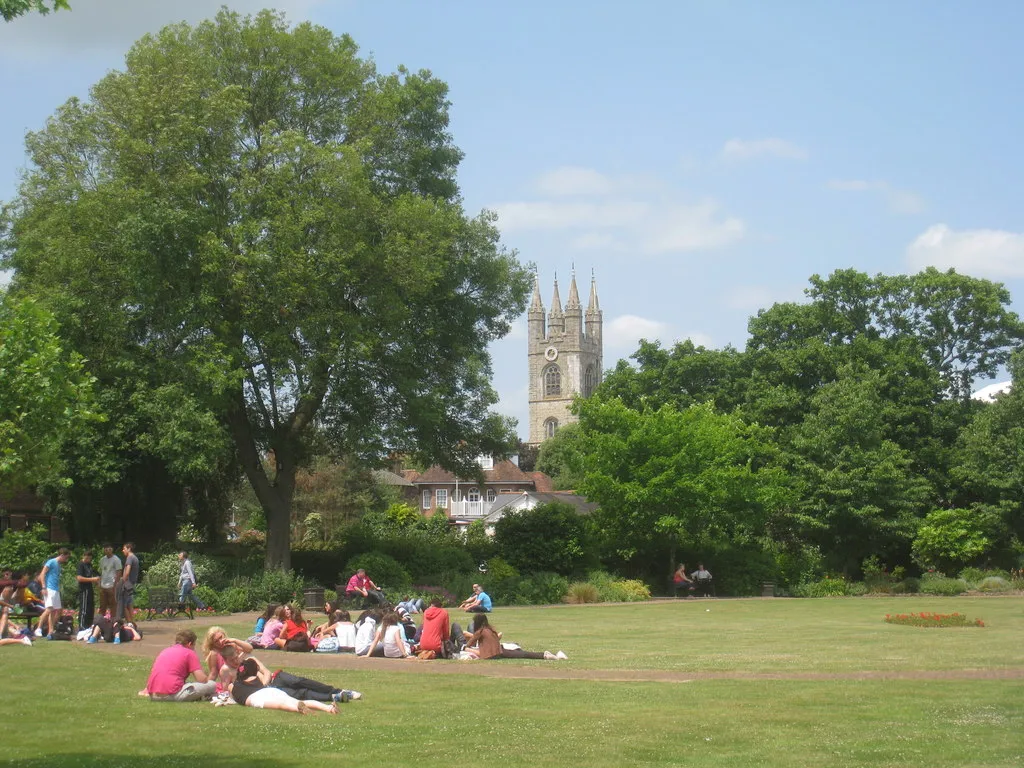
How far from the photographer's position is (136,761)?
10.0 metres

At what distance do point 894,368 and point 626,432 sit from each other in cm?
1571

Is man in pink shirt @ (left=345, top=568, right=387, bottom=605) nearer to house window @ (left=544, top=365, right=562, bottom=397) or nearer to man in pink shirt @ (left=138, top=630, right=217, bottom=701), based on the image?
man in pink shirt @ (left=138, top=630, right=217, bottom=701)

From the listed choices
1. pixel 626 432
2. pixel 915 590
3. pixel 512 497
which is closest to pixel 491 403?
pixel 626 432

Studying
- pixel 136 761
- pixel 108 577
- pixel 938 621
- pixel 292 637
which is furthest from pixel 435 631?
pixel 938 621

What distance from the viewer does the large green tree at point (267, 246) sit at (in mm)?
33969

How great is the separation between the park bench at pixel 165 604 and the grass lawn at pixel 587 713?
773 centimetres

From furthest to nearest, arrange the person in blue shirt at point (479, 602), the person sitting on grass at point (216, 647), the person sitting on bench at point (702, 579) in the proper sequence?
the person sitting on bench at point (702, 579) < the person in blue shirt at point (479, 602) < the person sitting on grass at point (216, 647)

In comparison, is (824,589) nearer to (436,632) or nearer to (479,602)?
(479,602)

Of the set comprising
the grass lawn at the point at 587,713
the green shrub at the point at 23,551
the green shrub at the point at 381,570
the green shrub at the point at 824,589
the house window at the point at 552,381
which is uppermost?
the house window at the point at 552,381

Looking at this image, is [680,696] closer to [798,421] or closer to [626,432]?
[626,432]

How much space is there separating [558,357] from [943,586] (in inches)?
4955

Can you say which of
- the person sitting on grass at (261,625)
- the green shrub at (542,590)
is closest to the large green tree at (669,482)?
the green shrub at (542,590)

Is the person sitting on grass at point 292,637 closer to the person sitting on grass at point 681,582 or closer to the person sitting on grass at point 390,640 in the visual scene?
the person sitting on grass at point 390,640

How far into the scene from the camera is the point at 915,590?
47.7 m
